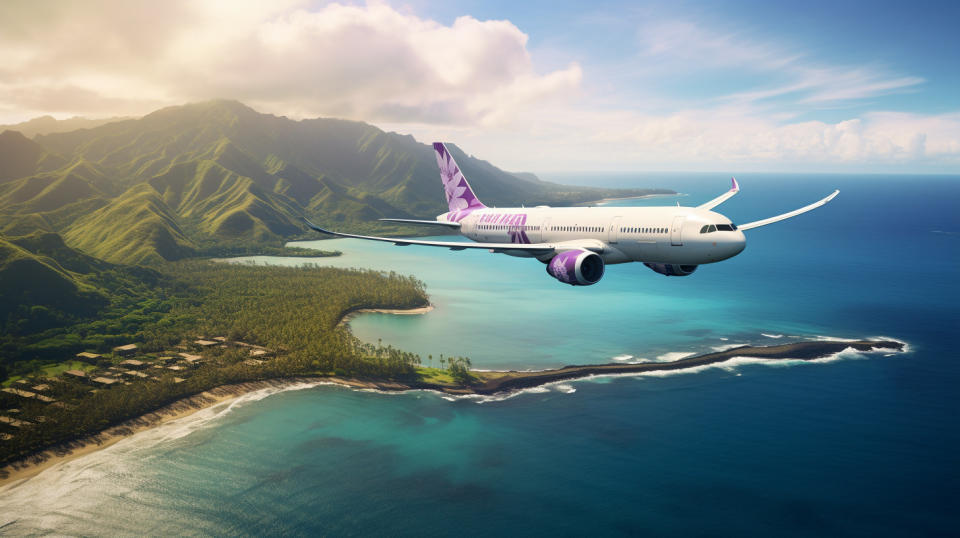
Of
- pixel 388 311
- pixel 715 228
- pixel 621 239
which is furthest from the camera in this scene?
pixel 388 311

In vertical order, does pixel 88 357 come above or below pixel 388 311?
below

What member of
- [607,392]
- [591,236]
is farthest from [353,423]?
[591,236]

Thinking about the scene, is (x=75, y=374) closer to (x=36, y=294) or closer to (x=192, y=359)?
(x=192, y=359)

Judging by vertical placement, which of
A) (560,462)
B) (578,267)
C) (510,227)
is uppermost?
(510,227)

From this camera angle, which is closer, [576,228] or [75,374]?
[576,228]

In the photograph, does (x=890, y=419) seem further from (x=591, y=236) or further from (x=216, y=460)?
(x=216, y=460)

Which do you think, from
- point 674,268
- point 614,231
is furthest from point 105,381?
point 674,268
